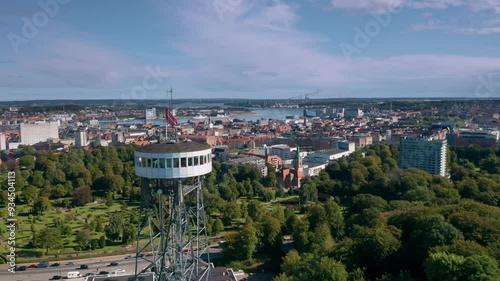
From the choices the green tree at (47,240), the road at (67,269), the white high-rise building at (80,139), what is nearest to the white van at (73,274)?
the road at (67,269)

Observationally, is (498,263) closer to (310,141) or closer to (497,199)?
(497,199)

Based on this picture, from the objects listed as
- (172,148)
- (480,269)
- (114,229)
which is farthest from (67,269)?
(480,269)

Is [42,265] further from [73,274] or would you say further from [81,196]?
[81,196]

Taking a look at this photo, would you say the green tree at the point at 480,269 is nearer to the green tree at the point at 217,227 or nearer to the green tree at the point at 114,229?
the green tree at the point at 217,227

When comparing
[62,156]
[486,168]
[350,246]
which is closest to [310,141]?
[486,168]

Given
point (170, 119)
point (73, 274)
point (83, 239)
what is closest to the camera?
point (170, 119)

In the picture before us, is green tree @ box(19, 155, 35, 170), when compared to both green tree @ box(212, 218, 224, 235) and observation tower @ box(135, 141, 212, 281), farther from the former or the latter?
observation tower @ box(135, 141, 212, 281)
